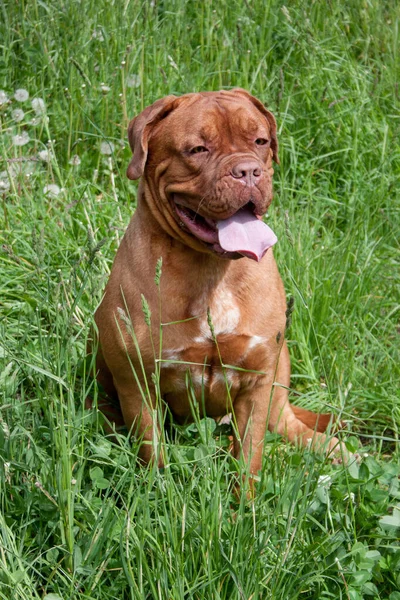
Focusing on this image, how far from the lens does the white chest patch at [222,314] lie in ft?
10.5

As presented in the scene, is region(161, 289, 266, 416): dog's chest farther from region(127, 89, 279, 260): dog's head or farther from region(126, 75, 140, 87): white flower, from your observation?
region(126, 75, 140, 87): white flower

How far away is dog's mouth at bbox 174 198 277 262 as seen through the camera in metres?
3.02

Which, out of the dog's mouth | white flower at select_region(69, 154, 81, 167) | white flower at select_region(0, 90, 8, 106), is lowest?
white flower at select_region(69, 154, 81, 167)

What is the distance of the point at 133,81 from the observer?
4898 mm

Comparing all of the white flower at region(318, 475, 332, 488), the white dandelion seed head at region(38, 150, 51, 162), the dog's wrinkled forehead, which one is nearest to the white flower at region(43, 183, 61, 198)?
the white dandelion seed head at region(38, 150, 51, 162)

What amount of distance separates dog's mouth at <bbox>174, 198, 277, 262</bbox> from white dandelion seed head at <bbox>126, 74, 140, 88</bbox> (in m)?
1.90

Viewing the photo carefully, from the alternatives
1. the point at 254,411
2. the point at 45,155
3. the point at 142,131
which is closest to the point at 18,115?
the point at 45,155

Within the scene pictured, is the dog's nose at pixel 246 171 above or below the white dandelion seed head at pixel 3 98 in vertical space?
above

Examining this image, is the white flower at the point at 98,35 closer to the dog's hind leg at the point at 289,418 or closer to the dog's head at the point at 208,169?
the dog's head at the point at 208,169

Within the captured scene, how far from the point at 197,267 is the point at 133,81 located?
6.47 ft

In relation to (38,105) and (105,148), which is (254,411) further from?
(38,105)

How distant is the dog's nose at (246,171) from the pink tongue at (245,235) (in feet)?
0.52

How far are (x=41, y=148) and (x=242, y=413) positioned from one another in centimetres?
219

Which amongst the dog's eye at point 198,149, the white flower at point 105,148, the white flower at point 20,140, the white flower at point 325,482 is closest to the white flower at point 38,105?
the white flower at point 20,140
